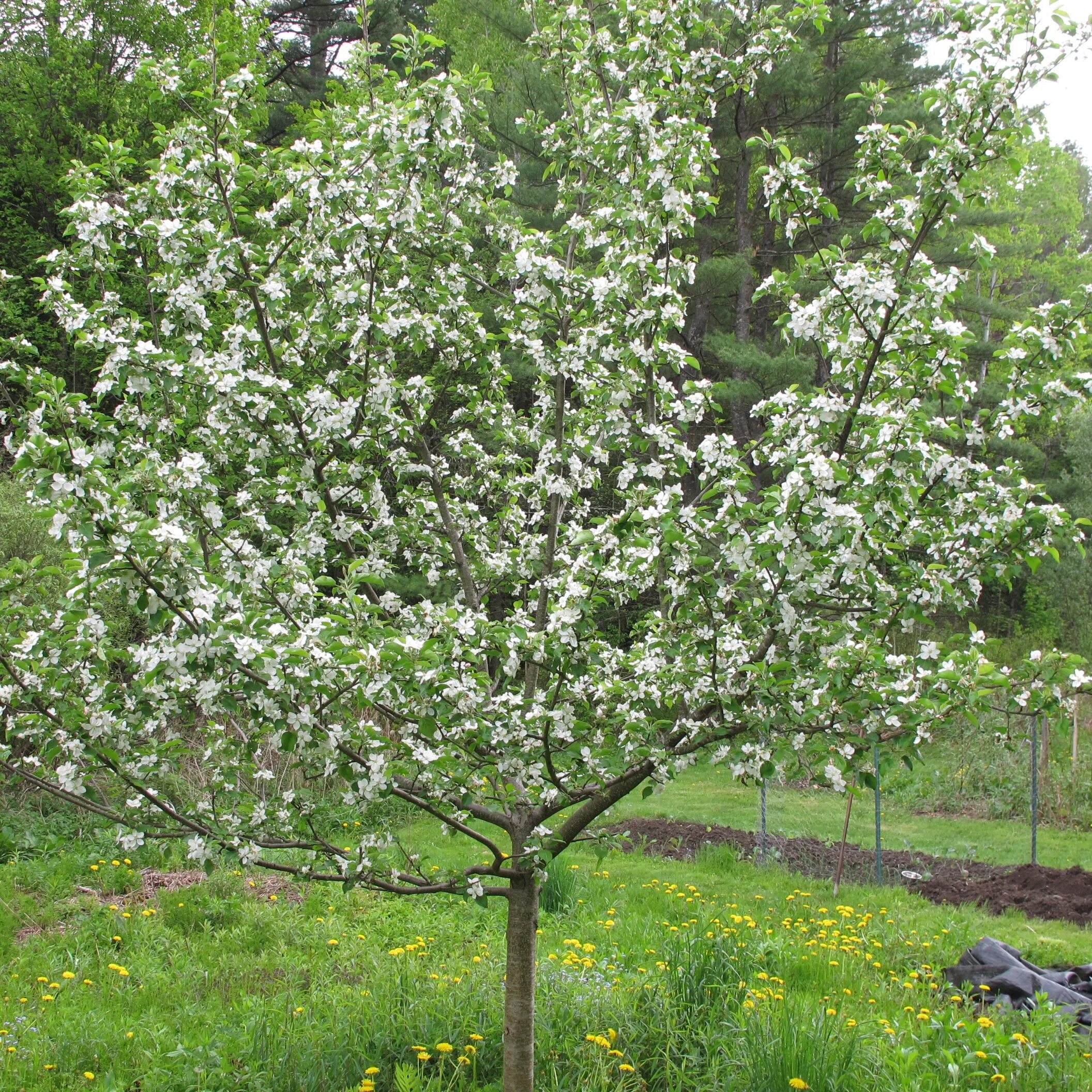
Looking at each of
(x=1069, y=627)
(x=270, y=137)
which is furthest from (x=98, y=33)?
(x=1069, y=627)

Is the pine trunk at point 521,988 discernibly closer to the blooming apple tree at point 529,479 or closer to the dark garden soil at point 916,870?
the blooming apple tree at point 529,479

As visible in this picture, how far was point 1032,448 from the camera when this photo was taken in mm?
17875

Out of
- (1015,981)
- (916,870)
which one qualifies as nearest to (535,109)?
(916,870)

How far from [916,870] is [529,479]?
595cm

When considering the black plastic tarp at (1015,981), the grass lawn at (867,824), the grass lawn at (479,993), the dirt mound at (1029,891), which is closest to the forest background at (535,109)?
the grass lawn at (867,824)

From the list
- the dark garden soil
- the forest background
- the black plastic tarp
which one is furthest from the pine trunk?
the forest background

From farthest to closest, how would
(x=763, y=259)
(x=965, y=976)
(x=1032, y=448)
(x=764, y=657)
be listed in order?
(x=1032, y=448)
(x=763, y=259)
(x=965, y=976)
(x=764, y=657)

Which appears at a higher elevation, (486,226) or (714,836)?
(486,226)

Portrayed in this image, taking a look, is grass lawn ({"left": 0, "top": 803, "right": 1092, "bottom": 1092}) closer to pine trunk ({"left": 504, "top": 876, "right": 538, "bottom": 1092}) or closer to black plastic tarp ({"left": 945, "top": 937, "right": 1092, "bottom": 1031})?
black plastic tarp ({"left": 945, "top": 937, "right": 1092, "bottom": 1031})

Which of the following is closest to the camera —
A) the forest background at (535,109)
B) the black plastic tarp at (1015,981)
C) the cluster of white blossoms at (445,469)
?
the cluster of white blossoms at (445,469)

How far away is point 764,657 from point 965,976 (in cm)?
313

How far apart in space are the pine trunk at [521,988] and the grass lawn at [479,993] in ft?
1.07

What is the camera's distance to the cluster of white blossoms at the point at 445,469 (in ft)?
8.61

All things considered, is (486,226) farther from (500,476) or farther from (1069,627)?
(1069,627)
